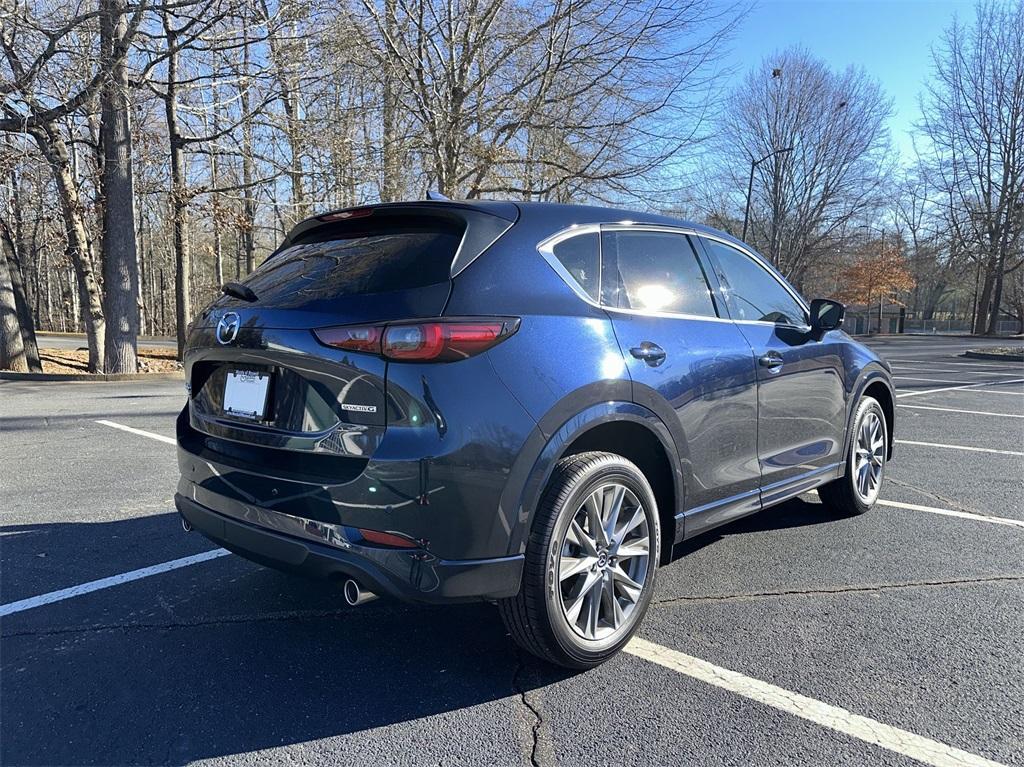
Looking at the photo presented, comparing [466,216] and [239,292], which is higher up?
[466,216]

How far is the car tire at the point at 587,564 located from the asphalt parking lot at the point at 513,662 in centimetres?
16

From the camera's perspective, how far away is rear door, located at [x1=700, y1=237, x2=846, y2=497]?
3588mm

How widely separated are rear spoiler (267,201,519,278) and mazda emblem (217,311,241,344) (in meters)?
0.61

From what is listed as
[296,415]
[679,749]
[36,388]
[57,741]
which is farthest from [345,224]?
[36,388]

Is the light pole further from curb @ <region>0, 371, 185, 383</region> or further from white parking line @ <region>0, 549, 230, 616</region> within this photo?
white parking line @ <region>0, 549, 230, 616</region>

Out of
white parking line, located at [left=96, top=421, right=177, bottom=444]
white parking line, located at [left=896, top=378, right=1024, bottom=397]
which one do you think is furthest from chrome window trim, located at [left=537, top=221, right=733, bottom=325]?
→ white parking line, located at [left=896, top=378, right=1024, bottom=397]

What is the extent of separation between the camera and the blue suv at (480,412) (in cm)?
227

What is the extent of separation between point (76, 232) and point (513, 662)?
15688 mm

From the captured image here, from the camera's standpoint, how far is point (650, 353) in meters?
2.89

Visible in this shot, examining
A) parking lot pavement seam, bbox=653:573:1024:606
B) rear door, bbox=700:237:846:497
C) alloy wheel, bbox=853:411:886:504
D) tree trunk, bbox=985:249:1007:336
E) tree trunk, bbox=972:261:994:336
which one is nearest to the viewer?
parking lot pavement seam, bbox=653:573:1024:606

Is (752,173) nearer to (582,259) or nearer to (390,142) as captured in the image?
(390,142)

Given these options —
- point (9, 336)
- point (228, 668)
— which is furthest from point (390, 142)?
point (228, 668)

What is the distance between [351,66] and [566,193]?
613 cm

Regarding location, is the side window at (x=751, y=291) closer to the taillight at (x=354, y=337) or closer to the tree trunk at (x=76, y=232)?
the taillight at (x=354, y=337)
